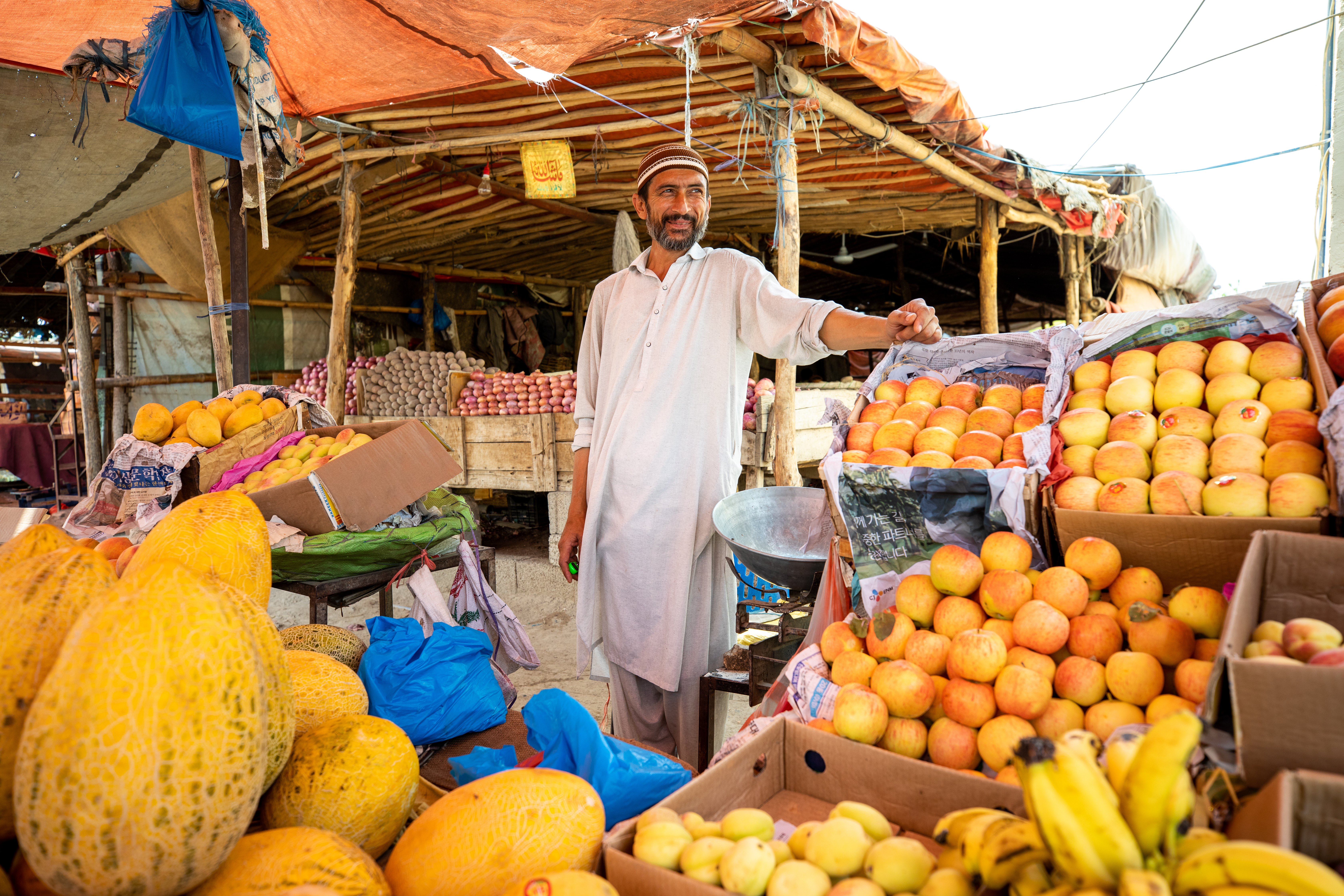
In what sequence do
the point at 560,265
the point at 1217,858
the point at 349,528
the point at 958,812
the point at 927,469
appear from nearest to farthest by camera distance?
the point at 1217,858, the point at 958,812, the point at 927,469, the point at 349,528, the point at 560,265

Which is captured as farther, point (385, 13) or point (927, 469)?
point (385, 13)

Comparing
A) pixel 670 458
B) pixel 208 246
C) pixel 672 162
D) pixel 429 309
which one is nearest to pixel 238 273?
pixel 208 246

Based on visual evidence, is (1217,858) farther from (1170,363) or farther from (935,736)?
(1170,363)

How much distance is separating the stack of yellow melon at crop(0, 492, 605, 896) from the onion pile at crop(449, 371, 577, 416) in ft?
16.8

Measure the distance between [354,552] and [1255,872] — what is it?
279 cm

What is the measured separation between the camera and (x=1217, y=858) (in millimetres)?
638

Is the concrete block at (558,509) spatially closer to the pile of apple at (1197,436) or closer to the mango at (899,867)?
the pile of apple at (1197,436)

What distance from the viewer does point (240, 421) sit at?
12.1 feet

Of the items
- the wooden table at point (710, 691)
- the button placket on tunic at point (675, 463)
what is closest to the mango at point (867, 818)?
the wooden table at point (710, 691)

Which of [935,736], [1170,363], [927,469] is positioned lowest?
[935,736]

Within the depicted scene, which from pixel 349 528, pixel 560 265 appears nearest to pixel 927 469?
pixel 349 528

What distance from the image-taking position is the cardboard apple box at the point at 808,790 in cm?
93

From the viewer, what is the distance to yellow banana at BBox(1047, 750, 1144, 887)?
671 mm

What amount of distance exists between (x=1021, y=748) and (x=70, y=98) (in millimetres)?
5598
